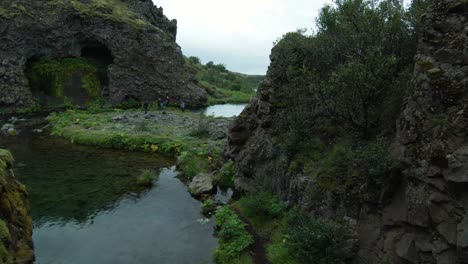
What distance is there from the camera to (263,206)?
23.1 m

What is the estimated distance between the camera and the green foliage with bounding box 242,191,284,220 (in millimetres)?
22812

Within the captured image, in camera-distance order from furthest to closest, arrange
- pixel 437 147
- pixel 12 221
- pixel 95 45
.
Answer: pixel 95 45, pixel 12 221, pixel 437 147

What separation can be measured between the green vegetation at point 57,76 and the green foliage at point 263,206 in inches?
2307

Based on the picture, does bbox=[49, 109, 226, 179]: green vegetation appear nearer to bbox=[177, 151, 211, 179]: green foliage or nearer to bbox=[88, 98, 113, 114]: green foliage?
bbox=[177, 151, 211, 179]: green foliage

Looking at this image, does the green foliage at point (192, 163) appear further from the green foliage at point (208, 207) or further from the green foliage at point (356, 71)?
the green foliage at point (356, 71)

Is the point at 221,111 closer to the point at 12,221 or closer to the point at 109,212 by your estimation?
the point at 109,212

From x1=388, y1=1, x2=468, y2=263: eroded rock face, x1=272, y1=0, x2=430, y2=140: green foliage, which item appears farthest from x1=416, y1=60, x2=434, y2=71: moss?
x1=272, y1=0, x2=430, y2=140: green foliage

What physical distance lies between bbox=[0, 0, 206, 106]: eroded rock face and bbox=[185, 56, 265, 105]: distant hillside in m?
9.78

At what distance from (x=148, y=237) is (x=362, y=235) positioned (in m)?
12.2

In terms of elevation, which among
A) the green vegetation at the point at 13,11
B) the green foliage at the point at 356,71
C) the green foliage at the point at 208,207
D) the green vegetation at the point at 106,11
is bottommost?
the green foliage at the point at 208,207

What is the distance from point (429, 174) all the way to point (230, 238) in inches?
448

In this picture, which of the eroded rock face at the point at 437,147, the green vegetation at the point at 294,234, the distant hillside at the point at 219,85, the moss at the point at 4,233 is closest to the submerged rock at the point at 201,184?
the green vegetation at the point at 294,234

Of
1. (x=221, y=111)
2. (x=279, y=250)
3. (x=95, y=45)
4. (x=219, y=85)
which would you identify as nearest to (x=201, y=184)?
(x=279, y=250)

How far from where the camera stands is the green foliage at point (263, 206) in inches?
898
